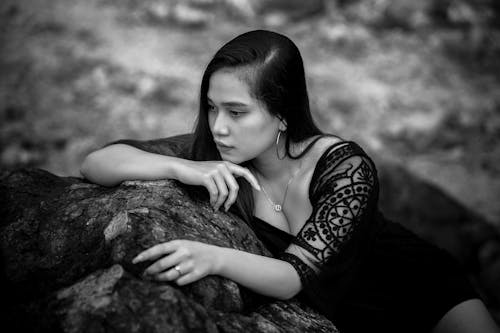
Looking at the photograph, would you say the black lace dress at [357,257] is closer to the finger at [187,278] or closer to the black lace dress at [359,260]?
the black lace dress at [359,260]

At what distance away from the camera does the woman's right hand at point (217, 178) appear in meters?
2.39

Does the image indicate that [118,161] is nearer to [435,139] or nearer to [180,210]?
[180,210]

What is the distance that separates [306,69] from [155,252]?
6941mm

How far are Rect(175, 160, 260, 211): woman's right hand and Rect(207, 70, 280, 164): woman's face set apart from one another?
0.55 ft

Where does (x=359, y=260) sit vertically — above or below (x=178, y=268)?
below

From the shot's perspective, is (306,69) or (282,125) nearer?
(282,125)

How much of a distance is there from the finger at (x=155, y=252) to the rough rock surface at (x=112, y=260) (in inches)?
1.7

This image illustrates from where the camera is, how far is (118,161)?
103 inches

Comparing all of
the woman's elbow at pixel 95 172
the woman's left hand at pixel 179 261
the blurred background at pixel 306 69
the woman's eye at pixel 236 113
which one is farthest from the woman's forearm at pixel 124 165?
the blurred background at pixel 306 69

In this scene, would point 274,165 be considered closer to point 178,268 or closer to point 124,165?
point 124,165

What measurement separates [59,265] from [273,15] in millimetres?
8343

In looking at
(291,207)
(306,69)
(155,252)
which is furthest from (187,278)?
(306,69)

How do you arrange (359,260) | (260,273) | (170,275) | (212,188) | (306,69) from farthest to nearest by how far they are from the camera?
(306,69) → (359,260) → (212,188) → (260,273) → (170,275)

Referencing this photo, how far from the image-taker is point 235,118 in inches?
102
